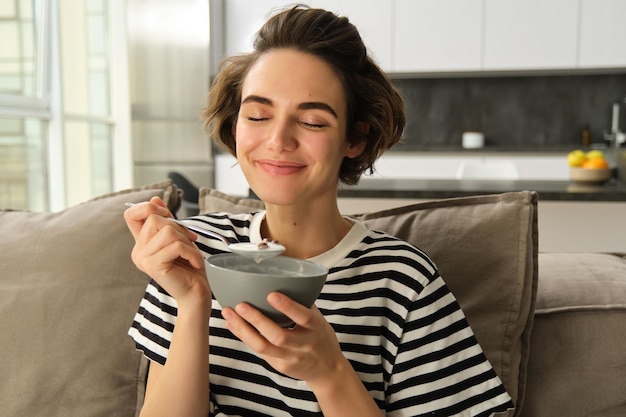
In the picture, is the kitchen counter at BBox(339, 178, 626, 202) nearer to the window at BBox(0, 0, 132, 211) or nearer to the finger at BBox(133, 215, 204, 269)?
the finger at BBox(133, 215, 204, 269)

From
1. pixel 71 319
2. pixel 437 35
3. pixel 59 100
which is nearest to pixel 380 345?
pixel 71 319

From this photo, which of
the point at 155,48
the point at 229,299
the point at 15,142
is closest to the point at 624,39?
the point at 155,48

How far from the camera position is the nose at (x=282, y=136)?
101cm

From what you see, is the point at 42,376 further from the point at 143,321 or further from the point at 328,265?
the point at 328,265

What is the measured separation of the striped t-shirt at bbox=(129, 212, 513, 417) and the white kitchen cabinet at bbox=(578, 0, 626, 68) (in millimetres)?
4434

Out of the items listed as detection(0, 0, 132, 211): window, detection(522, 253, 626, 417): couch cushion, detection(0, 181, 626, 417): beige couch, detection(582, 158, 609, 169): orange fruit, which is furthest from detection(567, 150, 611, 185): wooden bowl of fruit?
detection(0, 0, 132, 211): window

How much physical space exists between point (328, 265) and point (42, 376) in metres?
0.63

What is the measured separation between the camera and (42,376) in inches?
49.1

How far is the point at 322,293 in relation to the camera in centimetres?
109

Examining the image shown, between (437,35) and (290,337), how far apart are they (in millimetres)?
4693

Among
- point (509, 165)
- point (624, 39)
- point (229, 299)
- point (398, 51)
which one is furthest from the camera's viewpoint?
point (398, 51)

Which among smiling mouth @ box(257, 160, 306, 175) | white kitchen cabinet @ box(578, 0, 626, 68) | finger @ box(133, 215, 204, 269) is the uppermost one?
white kitchen cabinet @ box(578, 0, 626, 68)

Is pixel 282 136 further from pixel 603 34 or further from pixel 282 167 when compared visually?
pixel 603 34

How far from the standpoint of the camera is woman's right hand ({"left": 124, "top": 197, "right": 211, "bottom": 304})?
2.88 ft
